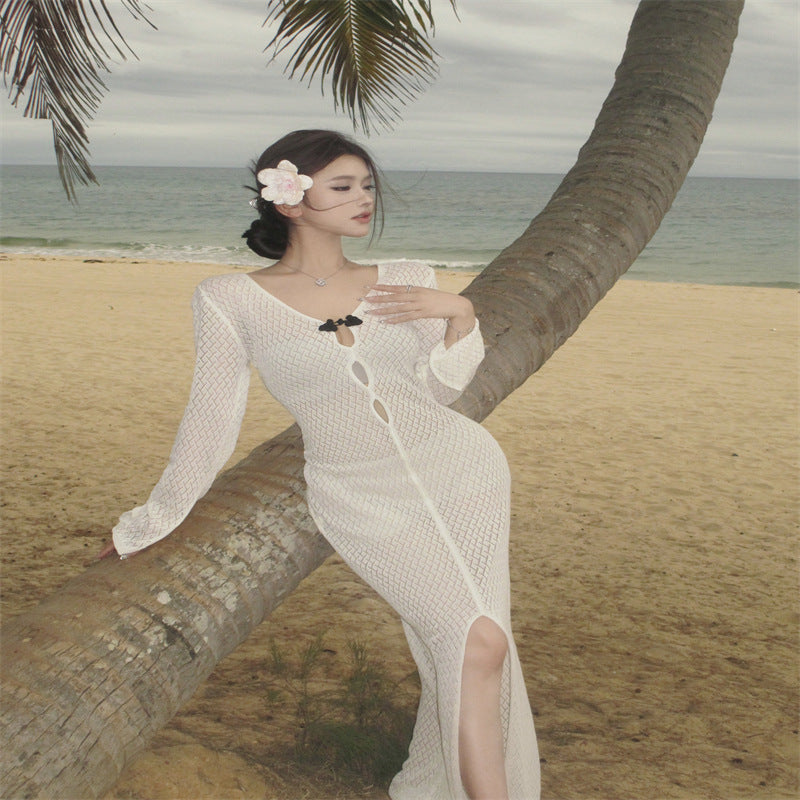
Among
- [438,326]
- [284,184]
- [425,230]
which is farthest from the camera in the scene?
[425,230]

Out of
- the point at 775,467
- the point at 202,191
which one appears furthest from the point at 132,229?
the point at 775,467

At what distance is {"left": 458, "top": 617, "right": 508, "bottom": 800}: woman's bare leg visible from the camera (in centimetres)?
222

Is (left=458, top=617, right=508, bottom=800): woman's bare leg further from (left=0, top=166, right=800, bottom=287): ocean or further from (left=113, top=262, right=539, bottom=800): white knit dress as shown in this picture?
(left=0, top=166, right=800, bottom=287): ocean

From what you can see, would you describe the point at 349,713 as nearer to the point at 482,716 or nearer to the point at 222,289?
the point at 482,716

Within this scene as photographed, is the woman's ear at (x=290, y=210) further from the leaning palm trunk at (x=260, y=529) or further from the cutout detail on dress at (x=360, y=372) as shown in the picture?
the leaning palm trunk at (x=260, y=529)

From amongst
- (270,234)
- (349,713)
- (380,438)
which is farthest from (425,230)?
(380,438)

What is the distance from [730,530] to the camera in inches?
227

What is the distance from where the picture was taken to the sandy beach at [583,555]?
322cm

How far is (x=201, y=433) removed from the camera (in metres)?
2.54

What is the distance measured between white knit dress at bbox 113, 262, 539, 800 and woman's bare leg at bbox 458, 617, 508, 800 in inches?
0.9

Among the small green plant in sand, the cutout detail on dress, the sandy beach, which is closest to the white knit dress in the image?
the cutout detail on dress

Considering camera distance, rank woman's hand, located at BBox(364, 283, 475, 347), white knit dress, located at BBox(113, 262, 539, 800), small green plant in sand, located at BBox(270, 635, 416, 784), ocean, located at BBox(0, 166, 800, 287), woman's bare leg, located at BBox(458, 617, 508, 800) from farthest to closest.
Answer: ocean, located at BBox(0, 166, 800, 287) → small green plant in sand, located at BBox(270, 635, 416, 784) → woman's hand, located at BBox(364, 283, 475, 347) → white knit dress, located at BBox(113, 262, 539, 800) → woman's bare leg, located at BBox(458, 617, 508, 800)

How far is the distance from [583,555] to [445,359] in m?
3.02

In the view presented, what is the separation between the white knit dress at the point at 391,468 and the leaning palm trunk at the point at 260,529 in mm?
118
